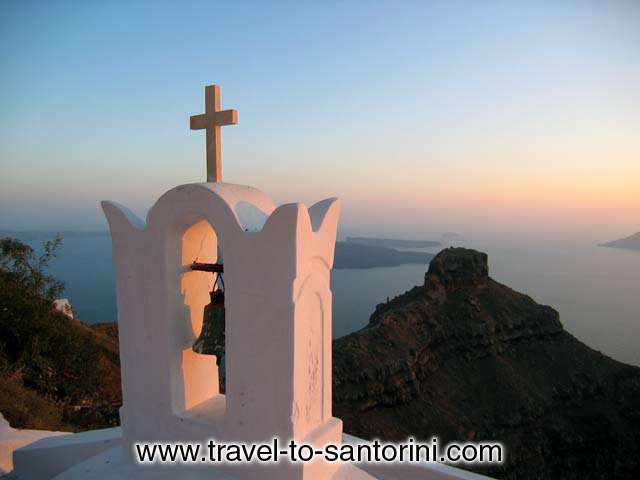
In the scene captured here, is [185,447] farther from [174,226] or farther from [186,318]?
[174,226]

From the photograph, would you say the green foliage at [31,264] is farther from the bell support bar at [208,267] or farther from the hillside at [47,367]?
the bell support bar at [208,267]

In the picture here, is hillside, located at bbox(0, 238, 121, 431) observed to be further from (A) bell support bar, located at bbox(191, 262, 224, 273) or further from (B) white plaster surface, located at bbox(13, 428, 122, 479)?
(A) bell support bar, located at bbox(191, 262, 224, 273)

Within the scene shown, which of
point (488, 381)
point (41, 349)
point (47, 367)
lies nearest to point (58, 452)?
point (47, 367)

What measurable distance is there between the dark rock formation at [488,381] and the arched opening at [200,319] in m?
16.2

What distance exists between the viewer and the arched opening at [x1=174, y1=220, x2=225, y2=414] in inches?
138

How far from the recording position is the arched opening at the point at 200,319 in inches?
138

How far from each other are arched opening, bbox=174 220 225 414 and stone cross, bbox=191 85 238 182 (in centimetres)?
45

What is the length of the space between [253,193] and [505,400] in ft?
79.5

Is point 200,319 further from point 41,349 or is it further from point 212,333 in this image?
point 41,349

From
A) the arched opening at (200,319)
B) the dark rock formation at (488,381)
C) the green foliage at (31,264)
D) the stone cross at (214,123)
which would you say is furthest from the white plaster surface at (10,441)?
the dark rock formation at (488,381)

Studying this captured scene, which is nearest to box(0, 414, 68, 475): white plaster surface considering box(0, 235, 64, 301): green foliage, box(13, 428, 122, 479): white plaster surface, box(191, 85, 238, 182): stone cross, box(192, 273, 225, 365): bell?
box(13, 428, 122, 479): white plaster surface

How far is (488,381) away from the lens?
24.7m

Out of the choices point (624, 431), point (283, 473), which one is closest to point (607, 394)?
point (624, 431)

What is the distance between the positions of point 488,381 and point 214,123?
82.6 ft
